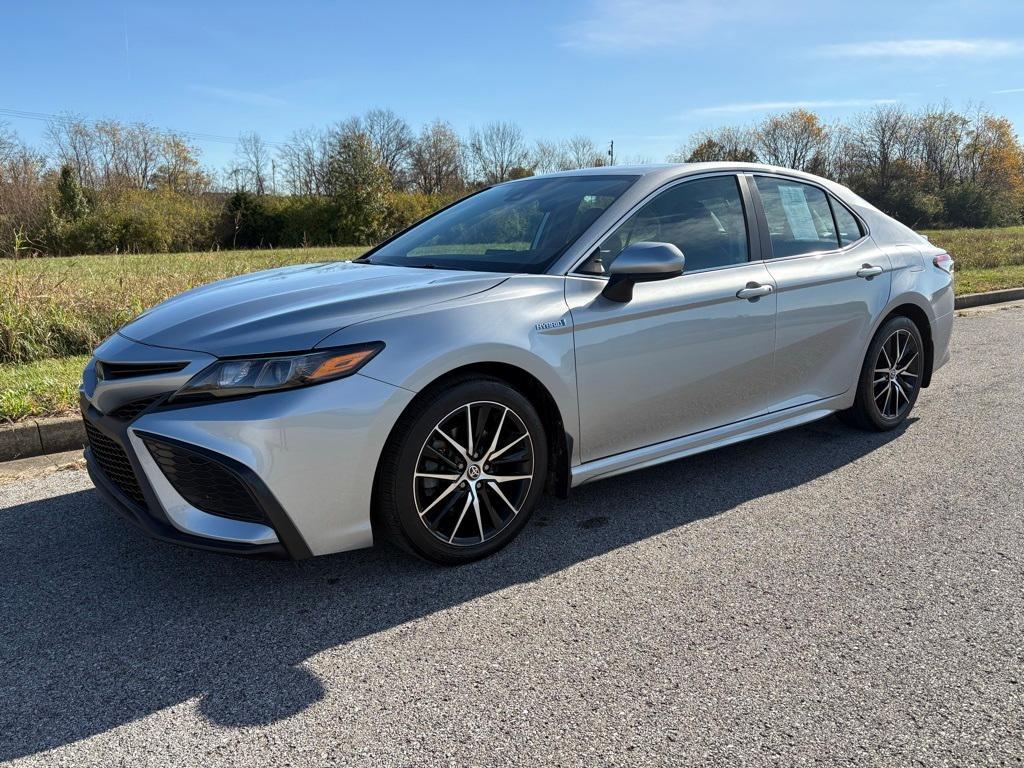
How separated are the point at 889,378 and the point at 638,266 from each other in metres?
2.43

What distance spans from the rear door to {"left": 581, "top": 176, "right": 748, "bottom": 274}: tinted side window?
20 centimetres

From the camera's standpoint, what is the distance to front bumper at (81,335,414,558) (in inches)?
107

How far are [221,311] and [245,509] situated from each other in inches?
33.6

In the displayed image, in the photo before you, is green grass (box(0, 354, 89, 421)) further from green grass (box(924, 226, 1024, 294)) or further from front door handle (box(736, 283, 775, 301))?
green grass (box(924, 226, 1024, 294))

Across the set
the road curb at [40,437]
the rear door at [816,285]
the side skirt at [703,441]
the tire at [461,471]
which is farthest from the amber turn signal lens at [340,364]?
the road curb at [40,437]

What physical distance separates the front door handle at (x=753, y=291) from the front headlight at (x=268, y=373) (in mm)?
2029

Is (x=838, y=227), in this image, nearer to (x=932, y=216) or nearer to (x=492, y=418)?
(x=492, y=418)

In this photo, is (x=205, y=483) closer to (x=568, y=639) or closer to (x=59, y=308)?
(x=568, y=639)

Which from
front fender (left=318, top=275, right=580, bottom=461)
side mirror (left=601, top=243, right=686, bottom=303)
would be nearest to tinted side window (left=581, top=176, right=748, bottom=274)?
side mirror (left=601, top=243, right=686, bottom=303)

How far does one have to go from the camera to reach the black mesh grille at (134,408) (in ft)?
9.57

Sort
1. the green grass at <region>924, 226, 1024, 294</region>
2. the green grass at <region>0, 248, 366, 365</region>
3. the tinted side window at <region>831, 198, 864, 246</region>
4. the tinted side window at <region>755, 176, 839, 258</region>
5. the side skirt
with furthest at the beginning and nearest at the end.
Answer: the green grass at <region>924, 226, 1024, 294</region> < the green grass at <region>0, 248, 366, 365</region> < the tinted side window at <region>831, 198, 864, 246</region> < the tinted side window at <region>755, 176, 839, 258</region> < the side skirt

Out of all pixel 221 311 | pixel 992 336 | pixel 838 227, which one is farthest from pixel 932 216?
pixel 221 311

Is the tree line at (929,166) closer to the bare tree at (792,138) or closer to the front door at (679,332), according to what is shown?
the bare tree at (792,138)

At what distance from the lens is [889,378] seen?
4.92 m
